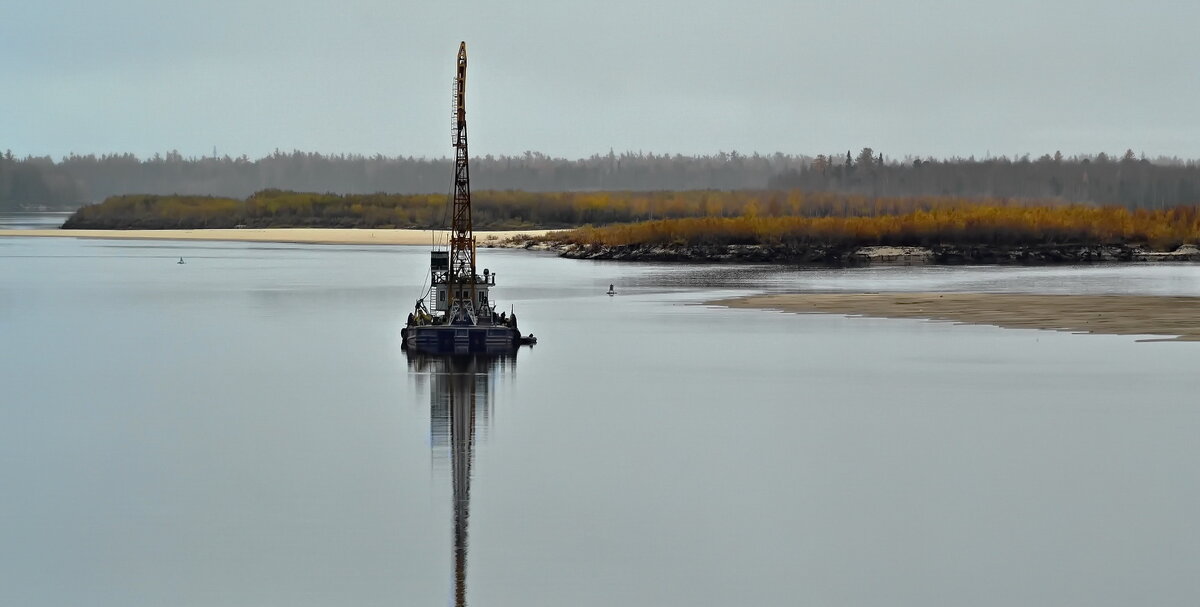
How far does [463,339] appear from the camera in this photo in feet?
160

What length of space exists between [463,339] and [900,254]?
107814mm

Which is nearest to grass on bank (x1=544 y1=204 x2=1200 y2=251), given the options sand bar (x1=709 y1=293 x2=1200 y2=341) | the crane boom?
sand bar (x1=709 y1=293 x2=1200 y2=341)

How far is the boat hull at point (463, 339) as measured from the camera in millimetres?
48438

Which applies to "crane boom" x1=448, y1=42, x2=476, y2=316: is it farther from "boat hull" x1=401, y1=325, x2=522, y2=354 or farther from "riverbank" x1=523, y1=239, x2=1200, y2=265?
"riverbank" x1=523, y1=239, x2=1200, y2=265

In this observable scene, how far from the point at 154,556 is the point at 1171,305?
5695cm

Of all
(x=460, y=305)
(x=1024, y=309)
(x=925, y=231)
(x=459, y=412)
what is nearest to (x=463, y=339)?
(x=460, y=305)

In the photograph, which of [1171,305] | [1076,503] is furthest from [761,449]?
[1171,305]

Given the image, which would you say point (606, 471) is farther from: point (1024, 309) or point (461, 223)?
point (1024, 309)

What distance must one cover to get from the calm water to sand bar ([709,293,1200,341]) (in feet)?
16.8

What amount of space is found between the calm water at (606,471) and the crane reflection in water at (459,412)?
13cm

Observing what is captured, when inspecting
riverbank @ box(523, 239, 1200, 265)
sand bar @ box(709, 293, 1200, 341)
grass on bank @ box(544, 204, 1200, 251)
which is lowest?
riverbank @ box(523, 239, 1200, 265)

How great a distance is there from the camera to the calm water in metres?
19.9

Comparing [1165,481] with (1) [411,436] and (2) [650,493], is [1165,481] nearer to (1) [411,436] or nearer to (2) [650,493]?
(2) [650,493]

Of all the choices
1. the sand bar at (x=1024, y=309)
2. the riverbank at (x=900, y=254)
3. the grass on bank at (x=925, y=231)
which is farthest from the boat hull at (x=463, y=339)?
the grass on bank at (x=925, y=231)
